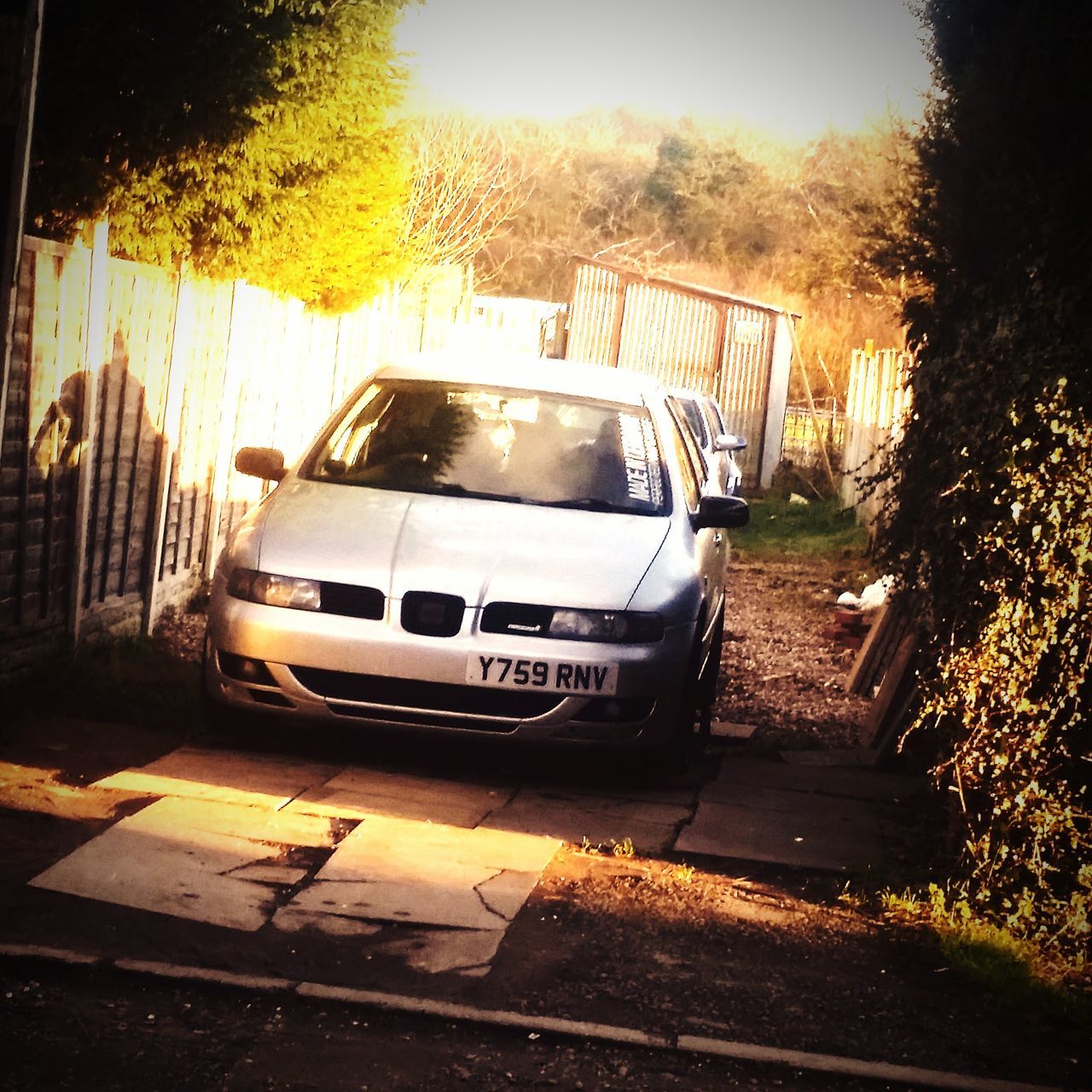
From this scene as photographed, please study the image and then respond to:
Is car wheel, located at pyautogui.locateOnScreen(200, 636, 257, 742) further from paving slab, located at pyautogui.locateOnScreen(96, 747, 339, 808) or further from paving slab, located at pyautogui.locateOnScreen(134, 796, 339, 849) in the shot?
paving slab, located at pyautogui.locateOnScreen(134, 796, 339, 849)

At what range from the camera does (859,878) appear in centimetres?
589

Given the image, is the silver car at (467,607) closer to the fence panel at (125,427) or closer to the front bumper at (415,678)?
the front bumper at (415,678)

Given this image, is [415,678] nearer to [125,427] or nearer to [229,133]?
[125,427]

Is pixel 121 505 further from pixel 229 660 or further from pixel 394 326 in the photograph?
pixel 394 326

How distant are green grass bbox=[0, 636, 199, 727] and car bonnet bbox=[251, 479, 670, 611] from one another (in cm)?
118

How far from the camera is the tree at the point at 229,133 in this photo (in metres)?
8.54

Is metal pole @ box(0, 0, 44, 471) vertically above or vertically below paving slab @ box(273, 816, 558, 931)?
above

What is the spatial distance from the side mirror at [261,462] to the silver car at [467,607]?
0.72 ft

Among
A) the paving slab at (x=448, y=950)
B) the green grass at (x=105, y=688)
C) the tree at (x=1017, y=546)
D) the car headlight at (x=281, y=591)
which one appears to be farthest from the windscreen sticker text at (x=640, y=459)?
the paving slab at (x=448, y=950)

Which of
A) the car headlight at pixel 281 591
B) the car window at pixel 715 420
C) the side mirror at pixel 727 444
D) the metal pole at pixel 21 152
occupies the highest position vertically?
the metal pole at pixel 21 152

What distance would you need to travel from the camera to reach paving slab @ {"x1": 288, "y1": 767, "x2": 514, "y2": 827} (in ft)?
20.5

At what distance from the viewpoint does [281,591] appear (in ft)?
22.1

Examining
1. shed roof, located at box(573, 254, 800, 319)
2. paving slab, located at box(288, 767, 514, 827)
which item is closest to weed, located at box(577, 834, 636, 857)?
paving slab, located at box(288, 767, 514, 827)

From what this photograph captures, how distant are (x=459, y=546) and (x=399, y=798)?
1.08 metres
